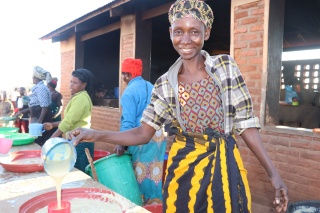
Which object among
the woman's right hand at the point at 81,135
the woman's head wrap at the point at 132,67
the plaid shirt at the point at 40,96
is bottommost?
the woman's right hand at the point at 81,135

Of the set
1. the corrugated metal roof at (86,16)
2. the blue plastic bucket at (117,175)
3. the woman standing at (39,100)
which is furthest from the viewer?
the corrugated metal roof at (86,16)

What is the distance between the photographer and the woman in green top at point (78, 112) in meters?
3.22

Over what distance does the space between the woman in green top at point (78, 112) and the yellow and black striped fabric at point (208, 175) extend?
2.02 meters

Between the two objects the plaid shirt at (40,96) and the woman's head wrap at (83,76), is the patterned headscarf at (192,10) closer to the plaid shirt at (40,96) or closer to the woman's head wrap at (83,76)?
the woman's head wrap at (83,76)

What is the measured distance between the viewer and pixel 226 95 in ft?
4.70

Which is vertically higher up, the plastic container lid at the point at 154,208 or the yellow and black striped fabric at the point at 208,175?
the yellow and black striped fabric at the point at 208,175

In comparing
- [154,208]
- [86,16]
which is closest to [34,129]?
[154,208]

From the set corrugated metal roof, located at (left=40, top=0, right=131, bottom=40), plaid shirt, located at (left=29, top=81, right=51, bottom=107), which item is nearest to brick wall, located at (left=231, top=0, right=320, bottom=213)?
corrugated metal roof, located at (left=40, top=0, right=131, bottom=40)

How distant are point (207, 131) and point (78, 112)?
2154mm

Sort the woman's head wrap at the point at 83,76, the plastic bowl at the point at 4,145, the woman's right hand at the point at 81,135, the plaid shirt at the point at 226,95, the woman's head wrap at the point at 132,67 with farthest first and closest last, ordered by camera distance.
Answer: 1. the woman's head wrap at the point at 83,76
2. the woman's head wrap at the point at 132,67
3. the plastic bowl at the point at 4,145
4. the woman's right hand at the point at 81,135
5. the plaid shirt at the point at 226,95

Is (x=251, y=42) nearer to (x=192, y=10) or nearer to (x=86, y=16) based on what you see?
(x=192, y=10)

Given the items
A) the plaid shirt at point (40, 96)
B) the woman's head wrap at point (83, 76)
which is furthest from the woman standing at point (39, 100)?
the woman's head wrap at point (83, 76)

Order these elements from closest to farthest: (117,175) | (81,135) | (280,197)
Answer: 1. (280,197)
2. (81,135)
3. (117,175)

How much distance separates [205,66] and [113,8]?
3.99 meters
